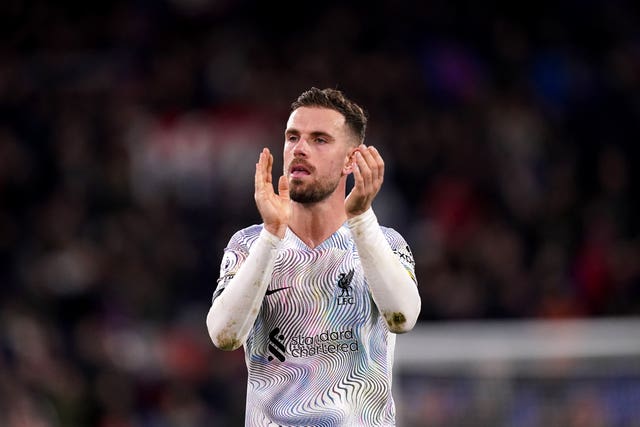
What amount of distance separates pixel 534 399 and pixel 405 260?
5.08m

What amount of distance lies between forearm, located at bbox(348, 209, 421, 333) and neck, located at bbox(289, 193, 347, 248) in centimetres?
43

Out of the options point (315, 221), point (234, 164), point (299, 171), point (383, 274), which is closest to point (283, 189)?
point (299, 171)

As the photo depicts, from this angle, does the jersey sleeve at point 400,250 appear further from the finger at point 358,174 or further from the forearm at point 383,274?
the finger at point 358,174

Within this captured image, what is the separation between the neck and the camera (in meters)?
6.11

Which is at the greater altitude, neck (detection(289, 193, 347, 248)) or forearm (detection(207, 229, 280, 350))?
neck (detection(289, 193, 347, 248))

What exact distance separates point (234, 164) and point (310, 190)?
10.2m

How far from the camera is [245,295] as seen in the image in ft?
18.5

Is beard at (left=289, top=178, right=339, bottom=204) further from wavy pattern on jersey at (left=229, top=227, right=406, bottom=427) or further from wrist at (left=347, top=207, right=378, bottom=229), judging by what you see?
wrist at (left=347, top=207, right=378, bottom=229)

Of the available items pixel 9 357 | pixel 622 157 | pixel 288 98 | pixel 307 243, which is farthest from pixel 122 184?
pixel 307 243

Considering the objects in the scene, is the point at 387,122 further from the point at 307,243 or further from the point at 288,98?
the point at 307,243

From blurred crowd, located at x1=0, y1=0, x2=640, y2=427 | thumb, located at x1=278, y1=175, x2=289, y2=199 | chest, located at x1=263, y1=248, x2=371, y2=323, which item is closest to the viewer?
thumb, located at x1=278, y1=175, x2=289, y2=199

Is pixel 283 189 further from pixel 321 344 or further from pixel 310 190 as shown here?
pixel 321 344

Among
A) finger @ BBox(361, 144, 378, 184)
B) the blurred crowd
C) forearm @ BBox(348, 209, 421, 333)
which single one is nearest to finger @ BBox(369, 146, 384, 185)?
finger @ BBox(361, 144, 378, 184)

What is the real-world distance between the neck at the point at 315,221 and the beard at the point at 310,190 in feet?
0.18
